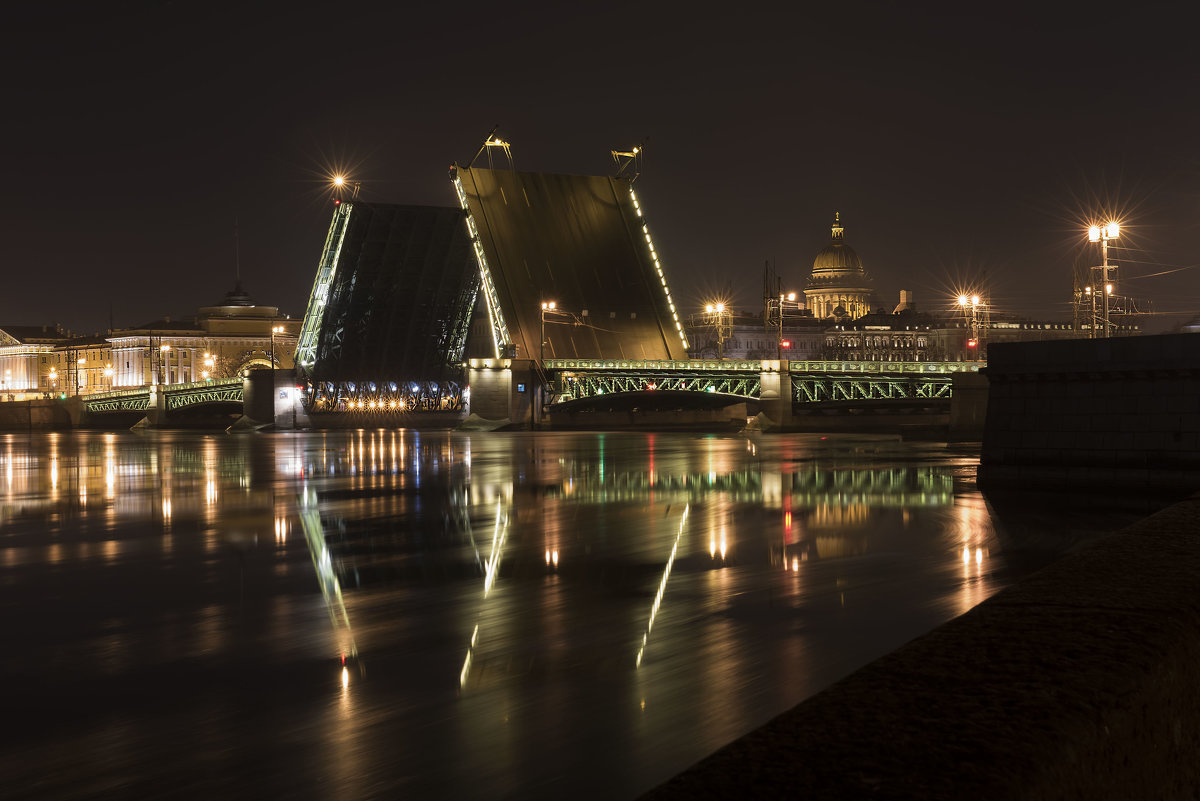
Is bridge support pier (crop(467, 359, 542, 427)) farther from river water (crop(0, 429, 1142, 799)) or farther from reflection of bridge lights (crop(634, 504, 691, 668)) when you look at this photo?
reflection of bridge lights (crop(634, 504, 691, 668))

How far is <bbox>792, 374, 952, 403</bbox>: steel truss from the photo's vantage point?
50688 millimetres

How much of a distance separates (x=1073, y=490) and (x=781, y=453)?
14999 mm

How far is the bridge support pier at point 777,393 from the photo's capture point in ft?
175

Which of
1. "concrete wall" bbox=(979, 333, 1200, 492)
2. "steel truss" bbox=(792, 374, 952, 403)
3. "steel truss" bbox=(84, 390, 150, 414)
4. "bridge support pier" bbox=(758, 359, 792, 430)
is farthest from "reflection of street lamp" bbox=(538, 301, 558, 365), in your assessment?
"steel truss" bbox=(84, 390, 150, 414)

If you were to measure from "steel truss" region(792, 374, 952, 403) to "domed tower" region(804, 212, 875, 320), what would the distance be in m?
105

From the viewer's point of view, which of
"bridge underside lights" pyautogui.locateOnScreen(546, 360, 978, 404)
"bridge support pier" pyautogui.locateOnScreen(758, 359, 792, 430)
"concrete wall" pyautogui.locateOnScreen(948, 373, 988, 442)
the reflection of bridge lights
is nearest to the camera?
the reflection of bridge lights

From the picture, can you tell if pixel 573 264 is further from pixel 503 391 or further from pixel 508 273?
pixel 503 391

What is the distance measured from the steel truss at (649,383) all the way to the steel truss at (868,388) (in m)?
2.38

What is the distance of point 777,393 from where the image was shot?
5362 centimetres

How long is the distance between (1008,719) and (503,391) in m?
55.4

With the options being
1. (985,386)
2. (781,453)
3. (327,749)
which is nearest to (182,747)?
(327,749)

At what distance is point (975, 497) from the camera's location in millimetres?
19078

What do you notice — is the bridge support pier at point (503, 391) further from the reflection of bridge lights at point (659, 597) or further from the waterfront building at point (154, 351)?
the waterfront building at point (154, 351)

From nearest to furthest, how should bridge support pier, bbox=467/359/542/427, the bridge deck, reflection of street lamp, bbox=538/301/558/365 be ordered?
the bridge deck
reflection of street lamp, bbox=538/301/558/365
bridge support pier, bbox=467/359/542/427
